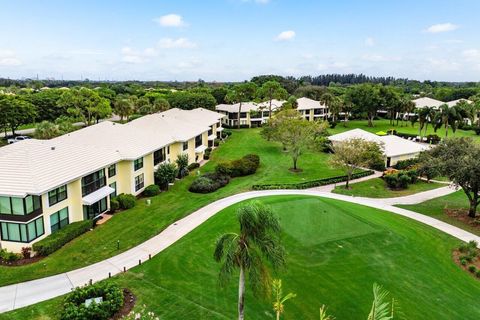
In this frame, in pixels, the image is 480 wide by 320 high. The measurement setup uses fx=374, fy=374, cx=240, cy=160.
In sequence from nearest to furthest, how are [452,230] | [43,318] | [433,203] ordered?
[43,318] → [452,230] → [433,203]

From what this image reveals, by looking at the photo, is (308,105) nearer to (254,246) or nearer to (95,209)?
(95,209)

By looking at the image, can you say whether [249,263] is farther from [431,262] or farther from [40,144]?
[40,144]

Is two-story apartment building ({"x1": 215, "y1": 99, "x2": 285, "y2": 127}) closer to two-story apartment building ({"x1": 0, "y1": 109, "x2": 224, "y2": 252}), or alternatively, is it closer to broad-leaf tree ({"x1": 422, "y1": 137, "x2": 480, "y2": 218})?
two-story apartment building ({"x1": 0, "y1": 109, "x2": 224, "y2": 252})

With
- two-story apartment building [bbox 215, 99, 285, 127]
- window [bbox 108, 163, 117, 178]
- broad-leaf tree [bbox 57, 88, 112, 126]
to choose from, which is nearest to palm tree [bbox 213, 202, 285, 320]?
window [bbox 108, 163, 117, 178]

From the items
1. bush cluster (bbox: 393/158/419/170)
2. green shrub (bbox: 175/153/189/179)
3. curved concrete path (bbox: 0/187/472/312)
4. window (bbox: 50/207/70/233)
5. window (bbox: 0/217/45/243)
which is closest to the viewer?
curved concrete path (bbox: 0/187/472/312)

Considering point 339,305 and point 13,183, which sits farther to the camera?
point 13,183

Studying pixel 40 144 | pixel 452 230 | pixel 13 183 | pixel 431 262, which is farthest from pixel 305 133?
pixel 13 183
